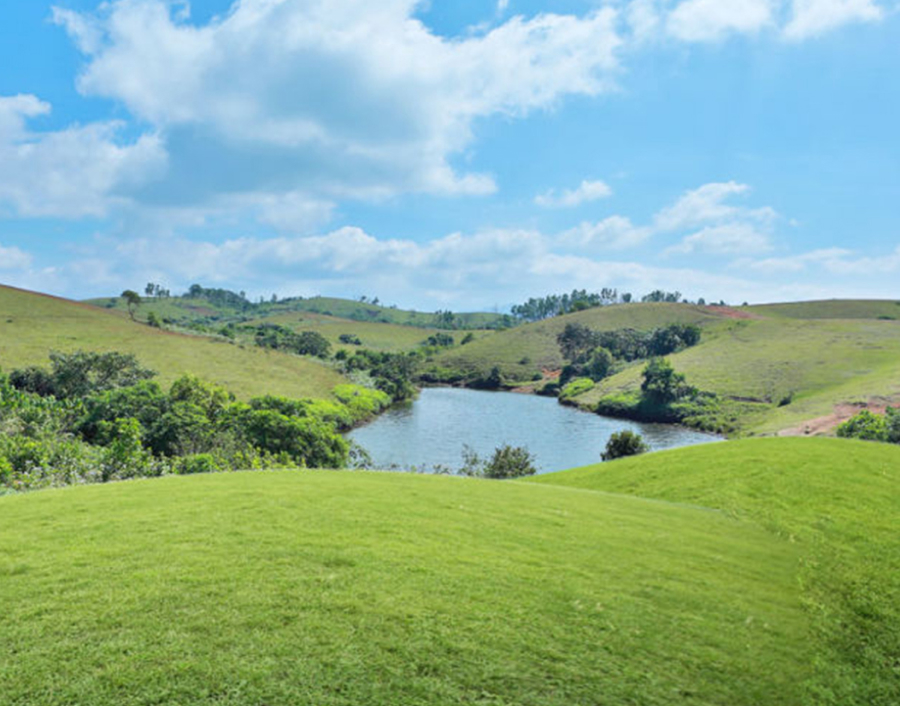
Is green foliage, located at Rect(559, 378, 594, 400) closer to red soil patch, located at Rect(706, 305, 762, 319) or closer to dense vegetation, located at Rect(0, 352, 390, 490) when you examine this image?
red soil patch, located at Rect(706, 305, 762, 319)

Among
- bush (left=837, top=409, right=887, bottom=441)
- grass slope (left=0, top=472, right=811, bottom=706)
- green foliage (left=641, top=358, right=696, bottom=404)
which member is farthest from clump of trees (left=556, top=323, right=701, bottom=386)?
grass slope (left=0, top=472, right=811, bottom=706)

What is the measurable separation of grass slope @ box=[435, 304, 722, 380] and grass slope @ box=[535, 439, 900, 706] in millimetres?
123130

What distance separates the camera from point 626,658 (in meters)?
7.67

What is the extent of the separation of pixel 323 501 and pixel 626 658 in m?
8.10

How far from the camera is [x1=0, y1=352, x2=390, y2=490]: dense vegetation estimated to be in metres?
25.5

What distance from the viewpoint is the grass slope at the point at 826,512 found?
30.0 feet

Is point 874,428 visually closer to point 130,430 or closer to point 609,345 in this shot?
point 130,430

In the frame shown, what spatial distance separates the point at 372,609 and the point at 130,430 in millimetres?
30184

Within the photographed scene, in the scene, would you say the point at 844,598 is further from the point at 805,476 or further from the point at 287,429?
the point at 287,429

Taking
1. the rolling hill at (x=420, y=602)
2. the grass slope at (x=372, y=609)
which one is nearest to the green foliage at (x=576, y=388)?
the rolling hill at (x=420, y=602)

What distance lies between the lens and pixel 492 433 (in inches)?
3135

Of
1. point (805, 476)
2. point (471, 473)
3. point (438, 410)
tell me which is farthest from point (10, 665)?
point (438, 410)

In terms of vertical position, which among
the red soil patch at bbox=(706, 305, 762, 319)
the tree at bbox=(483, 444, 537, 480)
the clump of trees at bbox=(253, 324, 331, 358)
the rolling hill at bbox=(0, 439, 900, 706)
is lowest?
the tree at bbox=(483, 444, 537, 480)

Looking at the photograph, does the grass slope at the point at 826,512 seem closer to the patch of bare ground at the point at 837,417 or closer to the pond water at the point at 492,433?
the pond water at the point at 492,433
